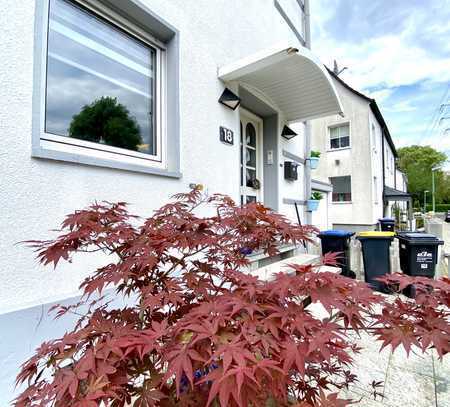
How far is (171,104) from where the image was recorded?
10.6ft

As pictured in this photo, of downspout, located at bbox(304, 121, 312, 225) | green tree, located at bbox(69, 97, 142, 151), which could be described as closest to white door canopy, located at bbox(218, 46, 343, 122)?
downspout, located at bbox(304, 121, 312, 225)

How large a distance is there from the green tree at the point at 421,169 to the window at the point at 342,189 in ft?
96.9

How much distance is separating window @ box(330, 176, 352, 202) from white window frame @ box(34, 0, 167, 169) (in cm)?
1352

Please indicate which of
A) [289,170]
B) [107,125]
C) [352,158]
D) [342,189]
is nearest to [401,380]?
[107,125]

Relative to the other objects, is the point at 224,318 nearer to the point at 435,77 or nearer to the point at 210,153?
the point at 210,153

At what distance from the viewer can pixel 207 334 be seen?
930 mm

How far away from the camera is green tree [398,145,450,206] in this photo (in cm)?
3762

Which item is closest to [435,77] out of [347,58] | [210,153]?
[347,58]

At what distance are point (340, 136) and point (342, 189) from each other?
2.92m

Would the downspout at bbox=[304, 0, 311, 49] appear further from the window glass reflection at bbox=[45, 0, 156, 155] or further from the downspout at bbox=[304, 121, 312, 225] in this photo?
the window glass reflection at bbox=[45, 0, 156, 155]

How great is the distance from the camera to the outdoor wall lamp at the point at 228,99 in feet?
13.0

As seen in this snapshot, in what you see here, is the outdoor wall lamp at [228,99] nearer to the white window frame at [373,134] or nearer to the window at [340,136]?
the white window frame at [373,134]

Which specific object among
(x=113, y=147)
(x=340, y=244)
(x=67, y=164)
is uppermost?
(x=113, y=147)

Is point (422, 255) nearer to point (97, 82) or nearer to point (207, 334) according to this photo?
point (207, 334)
